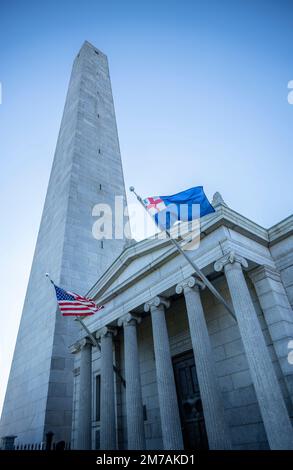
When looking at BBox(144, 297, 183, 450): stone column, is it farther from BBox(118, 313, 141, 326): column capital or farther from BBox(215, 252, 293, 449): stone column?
BBox(215, 252, 293, 449): stone column

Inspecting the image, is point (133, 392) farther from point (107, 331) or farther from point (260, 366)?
point (260, 366)

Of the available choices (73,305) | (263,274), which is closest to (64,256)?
(73,305)

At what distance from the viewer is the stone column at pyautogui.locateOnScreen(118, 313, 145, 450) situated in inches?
539

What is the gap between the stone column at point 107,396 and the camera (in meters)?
15.3

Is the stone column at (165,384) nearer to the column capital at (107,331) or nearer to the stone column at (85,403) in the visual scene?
the column capital at (107,331)

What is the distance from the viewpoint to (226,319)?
578 inches

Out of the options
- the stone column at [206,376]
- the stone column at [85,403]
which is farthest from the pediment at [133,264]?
the stone column at [85,403]

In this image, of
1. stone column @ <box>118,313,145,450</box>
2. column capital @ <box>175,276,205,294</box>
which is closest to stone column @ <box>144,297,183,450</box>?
column capital @ <box>175,276,205,294</box>

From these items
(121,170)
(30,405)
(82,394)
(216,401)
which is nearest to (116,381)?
(82,394)

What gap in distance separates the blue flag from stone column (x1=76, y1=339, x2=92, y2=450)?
1045 cm

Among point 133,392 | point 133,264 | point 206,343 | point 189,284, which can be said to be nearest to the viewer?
point 206,343

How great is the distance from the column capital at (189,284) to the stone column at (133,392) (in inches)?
159

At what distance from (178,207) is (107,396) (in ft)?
34.4

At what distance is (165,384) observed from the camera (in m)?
13.2
